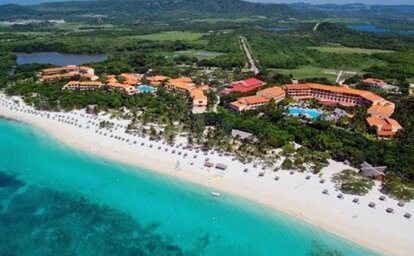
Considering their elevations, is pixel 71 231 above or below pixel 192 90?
below

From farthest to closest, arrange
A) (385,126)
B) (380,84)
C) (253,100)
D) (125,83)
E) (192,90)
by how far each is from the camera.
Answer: (380,84), (125,83), (192,90), (253,100), (385,126)

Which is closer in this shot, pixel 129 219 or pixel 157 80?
pixel 129 219

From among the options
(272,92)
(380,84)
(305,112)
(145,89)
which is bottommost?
(305,112)

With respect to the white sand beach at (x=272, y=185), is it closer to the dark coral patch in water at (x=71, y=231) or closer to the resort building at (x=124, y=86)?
the dark coral patch in water at (x=71, y=231)

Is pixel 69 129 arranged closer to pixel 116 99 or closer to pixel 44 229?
pixel 116 99

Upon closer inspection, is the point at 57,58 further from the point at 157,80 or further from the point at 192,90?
the point at 192,90

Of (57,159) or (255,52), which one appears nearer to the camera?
(57,159)

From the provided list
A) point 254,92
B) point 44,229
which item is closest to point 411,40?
point 254,92

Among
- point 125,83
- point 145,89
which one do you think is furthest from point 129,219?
point 125,83

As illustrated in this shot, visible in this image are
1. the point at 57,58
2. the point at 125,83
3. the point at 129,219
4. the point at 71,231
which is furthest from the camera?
the point at 57,58
